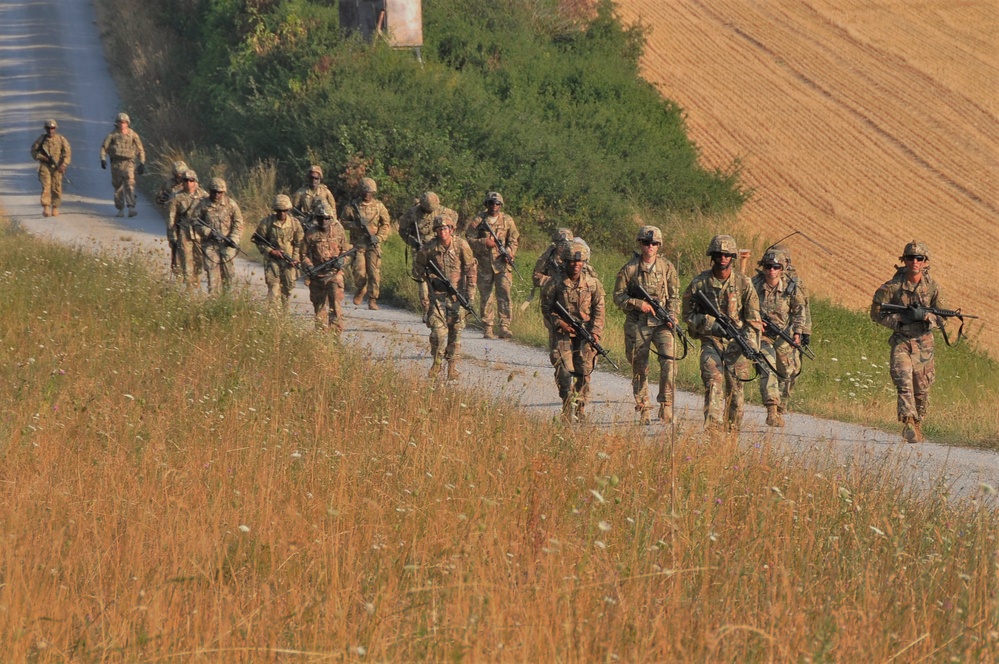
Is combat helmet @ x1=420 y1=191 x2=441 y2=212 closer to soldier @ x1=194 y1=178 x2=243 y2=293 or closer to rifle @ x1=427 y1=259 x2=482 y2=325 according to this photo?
soldier @ x1=194 y1=178 x2=243 y2=293

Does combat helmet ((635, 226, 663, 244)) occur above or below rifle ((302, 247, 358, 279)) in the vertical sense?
above

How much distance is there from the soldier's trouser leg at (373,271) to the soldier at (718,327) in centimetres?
768

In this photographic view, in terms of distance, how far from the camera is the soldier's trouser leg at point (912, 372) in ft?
44.2

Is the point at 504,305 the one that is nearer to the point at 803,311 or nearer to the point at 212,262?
the point at 212,262

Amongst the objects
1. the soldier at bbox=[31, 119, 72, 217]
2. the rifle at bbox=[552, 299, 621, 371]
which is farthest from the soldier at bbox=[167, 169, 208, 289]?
the rifle at bbox=[552, 299, 621, 371]

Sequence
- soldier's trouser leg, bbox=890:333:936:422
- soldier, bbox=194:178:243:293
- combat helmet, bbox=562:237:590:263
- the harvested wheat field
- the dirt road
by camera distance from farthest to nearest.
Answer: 1. the harvested wheat field
2. soldier, bbox=194:178:243:293
3. soldier's trouser leg, bbox=890:333:936:422
4. combat helmet, bbox=562:237:590:263
5. the dirt road

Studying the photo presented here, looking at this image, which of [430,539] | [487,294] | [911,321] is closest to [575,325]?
[911,321]

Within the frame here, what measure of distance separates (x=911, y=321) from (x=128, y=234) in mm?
14636

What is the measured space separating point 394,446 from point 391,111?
1929cm

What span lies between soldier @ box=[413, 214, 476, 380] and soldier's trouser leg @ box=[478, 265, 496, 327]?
2.53m

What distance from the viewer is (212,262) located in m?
18.0

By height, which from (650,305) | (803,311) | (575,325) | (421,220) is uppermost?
(421,220)

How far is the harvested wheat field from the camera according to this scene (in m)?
→ 35.5

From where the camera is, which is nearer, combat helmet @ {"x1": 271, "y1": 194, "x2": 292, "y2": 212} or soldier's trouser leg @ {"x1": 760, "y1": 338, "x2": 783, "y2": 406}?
soldier's trouser leg @ {"x1": 760, "y1": 338, "x2": 783, "y2": 406}
